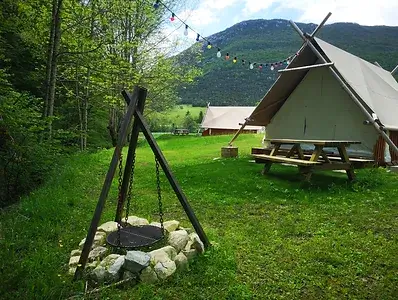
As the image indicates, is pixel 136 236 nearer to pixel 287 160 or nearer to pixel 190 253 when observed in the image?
pixel 190 253

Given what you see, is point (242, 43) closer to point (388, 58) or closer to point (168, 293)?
point (388, 58)

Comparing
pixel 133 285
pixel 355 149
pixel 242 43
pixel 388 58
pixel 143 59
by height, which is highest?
pixel 242 43

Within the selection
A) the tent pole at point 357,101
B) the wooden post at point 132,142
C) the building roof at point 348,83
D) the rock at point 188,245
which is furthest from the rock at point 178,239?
the building roof at point 348,83

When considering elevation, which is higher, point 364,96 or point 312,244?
point 364,96

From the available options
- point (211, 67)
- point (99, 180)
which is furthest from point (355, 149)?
point (211, 67)

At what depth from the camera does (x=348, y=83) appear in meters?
8.33

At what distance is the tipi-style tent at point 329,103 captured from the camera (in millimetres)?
8547

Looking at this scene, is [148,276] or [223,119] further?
[223,119]

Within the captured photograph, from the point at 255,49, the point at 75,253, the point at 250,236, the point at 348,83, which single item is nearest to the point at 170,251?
the point at 75,253

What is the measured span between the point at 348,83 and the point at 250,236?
19.3 feet

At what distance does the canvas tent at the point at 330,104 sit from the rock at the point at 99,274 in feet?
22.4

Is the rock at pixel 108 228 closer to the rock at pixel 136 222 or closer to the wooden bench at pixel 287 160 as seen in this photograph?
the rock at pixel 136 222

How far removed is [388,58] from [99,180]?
114 feet

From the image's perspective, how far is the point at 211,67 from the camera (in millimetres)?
48062
